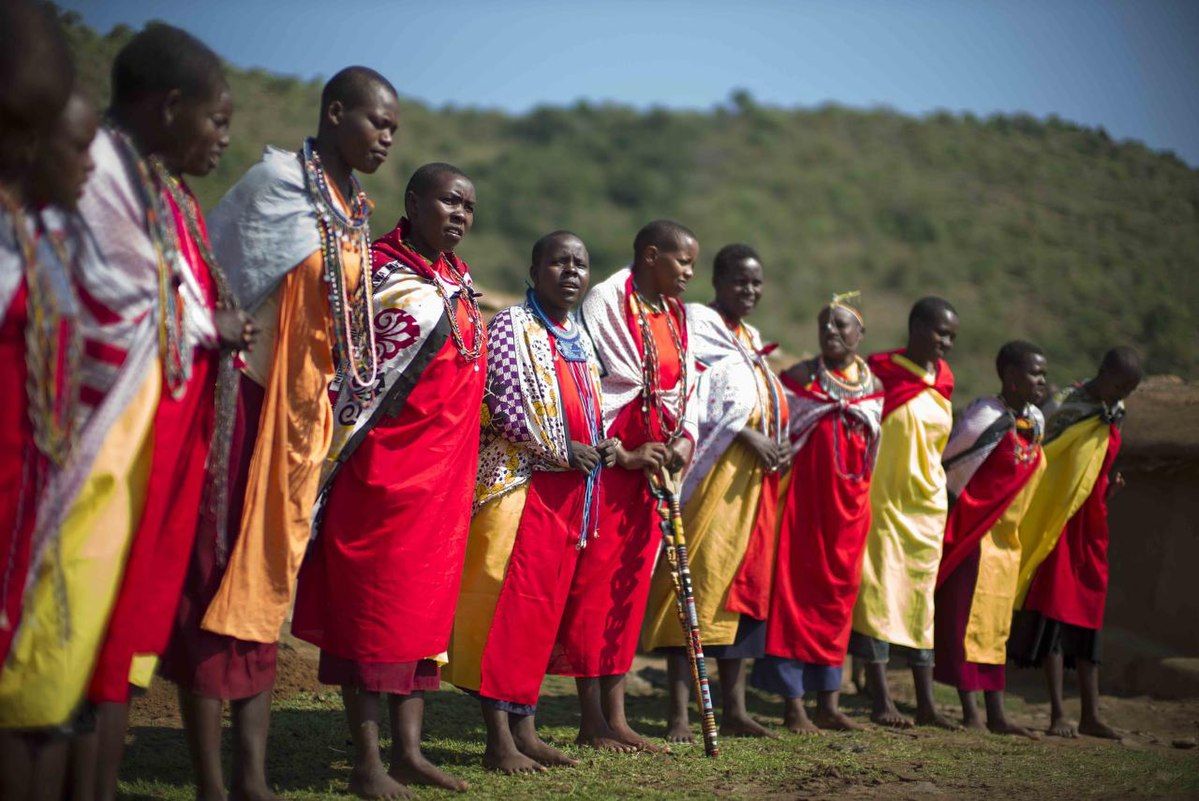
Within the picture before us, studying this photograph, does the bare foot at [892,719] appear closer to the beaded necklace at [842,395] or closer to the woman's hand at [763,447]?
the beaded necklace at [842,395]

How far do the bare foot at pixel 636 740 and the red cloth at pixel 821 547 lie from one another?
52.5 inches

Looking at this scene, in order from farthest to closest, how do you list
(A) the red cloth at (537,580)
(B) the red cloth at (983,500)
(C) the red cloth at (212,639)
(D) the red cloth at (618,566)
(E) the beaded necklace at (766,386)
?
(B) the red cloth at (983,500)
(E) the beaded necklace at (766,386)
(D) the red cloth at (618,566)
(A) the red cloth at (537,580)
(C) the red cloth at (212,639)

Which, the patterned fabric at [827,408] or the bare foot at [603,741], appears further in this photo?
the patterned fabric at [827,408]

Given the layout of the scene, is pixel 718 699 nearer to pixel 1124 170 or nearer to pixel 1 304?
pixel 1 304

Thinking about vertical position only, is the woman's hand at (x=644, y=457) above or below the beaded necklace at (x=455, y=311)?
below

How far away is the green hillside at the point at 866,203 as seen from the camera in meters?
28.9

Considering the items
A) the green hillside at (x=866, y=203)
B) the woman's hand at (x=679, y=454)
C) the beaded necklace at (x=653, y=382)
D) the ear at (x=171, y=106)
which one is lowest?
the woman's hand at (x=679, y=454)

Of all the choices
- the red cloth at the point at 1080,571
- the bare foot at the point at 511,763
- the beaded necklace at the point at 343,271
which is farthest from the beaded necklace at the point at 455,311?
the red cloth at the point at 1080,571

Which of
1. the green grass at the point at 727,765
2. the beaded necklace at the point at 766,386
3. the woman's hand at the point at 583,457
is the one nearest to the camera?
the green grass at the point at 727,765

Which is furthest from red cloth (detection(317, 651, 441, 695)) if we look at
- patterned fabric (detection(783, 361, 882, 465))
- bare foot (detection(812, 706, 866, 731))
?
patterned fabric (detection(783, 361, 882, 465))

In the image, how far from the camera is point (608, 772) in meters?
5.78

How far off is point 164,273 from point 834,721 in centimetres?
521

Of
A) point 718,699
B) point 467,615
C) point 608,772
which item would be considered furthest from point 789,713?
point 467,615

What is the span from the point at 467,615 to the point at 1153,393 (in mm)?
6968
